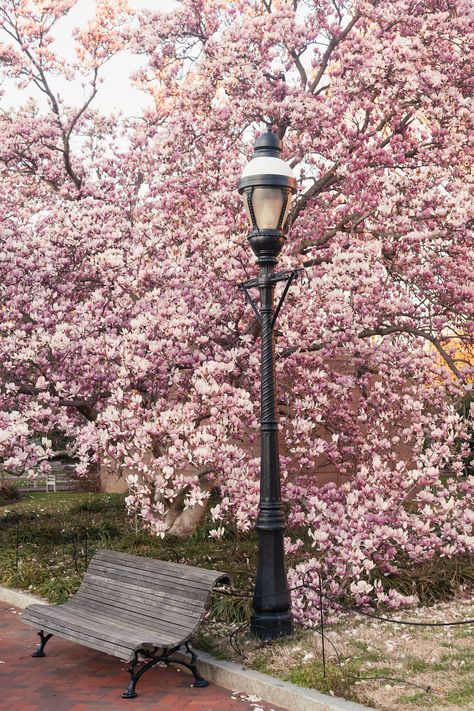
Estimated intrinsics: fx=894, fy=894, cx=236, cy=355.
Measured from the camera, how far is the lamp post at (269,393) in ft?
24.8

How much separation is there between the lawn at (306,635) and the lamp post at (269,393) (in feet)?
1.04

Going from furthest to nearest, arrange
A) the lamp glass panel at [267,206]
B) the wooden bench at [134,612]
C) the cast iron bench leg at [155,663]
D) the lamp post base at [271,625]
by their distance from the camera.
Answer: the lamp glass panel at [267,206] < the lamp post base at [271,625] < the wooden bench at [134,612] < the cast iron bench leg at [155,663]

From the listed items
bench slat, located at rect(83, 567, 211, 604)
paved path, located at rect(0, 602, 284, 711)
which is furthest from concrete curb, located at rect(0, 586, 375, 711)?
bench slat, located at rect(83, 567, 211, 604)

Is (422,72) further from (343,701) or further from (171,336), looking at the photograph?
(343,701)

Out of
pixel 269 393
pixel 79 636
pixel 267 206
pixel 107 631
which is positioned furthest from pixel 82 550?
pixel 267 206

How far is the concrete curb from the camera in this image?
5973mm

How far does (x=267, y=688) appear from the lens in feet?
21.3

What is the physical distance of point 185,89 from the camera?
1259 cm

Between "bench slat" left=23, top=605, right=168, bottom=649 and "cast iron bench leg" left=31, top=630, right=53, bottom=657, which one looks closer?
"bench slat" left=23, top=605, right=168, bottom=649

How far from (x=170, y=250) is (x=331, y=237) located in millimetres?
2431

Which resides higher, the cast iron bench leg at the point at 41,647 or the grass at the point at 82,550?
the grass at the point at 82,550

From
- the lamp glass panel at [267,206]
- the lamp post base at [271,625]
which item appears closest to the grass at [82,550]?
the lamp post base at [271,625]

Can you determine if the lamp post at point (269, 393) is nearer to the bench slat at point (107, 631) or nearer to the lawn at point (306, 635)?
the lawn at point (306, 635)

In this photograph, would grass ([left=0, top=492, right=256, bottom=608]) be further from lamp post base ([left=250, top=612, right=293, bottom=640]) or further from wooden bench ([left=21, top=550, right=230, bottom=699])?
wooden bench ([left=21, top=550, right=230, bottom=699])
